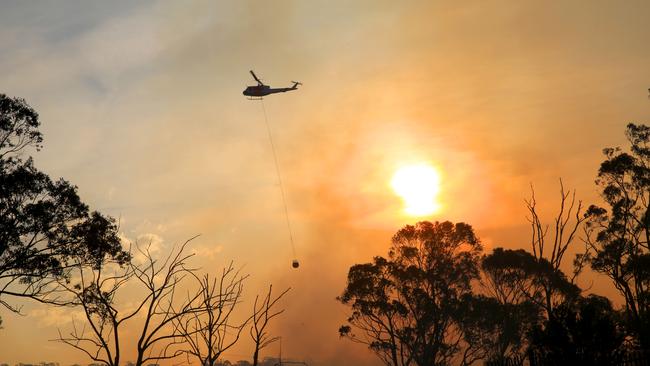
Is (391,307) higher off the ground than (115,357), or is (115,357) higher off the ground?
(391,307)

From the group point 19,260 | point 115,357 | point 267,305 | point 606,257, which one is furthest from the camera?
point 606,257

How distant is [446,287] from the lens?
51875mm

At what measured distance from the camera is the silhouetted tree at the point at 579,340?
17.2 metres

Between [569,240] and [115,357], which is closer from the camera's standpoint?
[115,357]

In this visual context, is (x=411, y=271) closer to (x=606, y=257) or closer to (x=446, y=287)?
(x=446, y=287)

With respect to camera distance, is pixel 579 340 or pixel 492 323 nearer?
pixel 579 340

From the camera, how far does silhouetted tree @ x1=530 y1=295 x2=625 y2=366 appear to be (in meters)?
17.2

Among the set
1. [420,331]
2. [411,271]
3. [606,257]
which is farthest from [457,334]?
[606,257]

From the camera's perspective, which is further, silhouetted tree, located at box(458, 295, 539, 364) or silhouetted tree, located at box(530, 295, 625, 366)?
silhouetted tree, located at box(458, 295, 539, 364)

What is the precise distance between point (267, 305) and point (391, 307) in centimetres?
3529

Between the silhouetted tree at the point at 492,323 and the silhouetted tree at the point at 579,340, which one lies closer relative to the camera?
the silhouetted tree at the point at 579,340

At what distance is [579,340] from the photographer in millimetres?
17453

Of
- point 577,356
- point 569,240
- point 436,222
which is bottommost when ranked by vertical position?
point 577,356

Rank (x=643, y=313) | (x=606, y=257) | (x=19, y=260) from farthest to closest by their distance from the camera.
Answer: (x=606, y=257) < (x=643, y=313) < (x=19, y=260)
